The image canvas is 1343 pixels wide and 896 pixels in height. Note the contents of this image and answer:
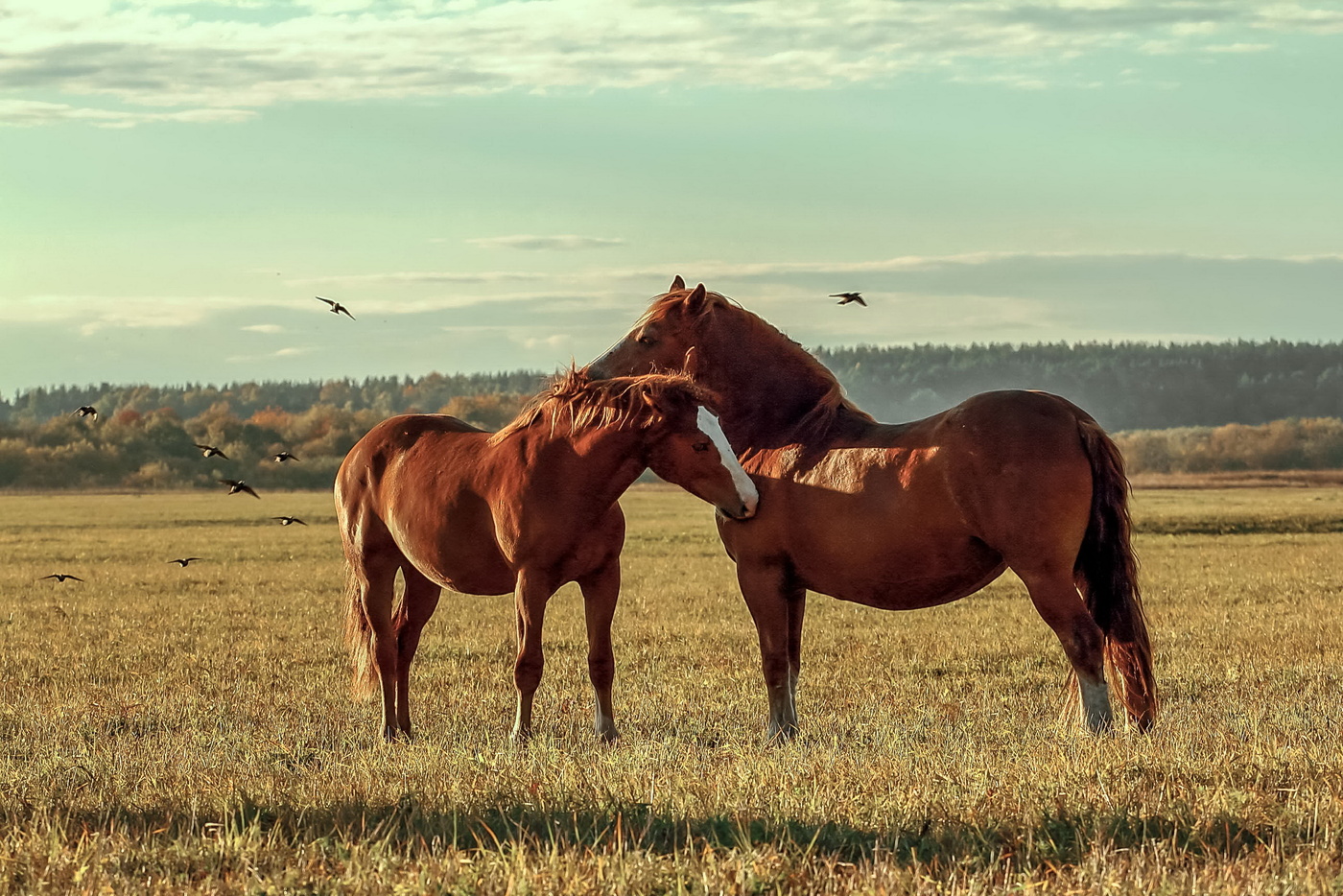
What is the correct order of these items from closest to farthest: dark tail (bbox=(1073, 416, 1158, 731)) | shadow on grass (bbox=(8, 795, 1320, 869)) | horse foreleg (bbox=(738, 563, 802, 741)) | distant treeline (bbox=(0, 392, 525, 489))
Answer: shadow on grass (bbox=(8, 795, 1320, 869))
dark tail (bbox=(1073, 416, 1158, 731))
horse foreleg (bbox=(738, 563, 802, 741))
distant treeline (bbox=(0, 392, 525, 489))

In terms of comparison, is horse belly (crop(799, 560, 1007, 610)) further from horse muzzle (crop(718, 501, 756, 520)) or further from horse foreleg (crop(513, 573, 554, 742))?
horse foreleg (crop(513, 573, 554, 742))

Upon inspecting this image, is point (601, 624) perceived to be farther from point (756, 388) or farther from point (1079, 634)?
point (1079, 634)

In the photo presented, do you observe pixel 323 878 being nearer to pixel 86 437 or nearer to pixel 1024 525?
pixel 1024 525

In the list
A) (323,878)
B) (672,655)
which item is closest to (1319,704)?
(672,655)

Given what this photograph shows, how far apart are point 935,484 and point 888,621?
386 inches

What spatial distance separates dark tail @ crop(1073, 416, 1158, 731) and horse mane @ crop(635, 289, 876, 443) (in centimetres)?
155

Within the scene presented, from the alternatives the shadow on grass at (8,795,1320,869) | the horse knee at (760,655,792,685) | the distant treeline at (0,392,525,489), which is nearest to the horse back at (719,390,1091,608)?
the horse knee at (760,655,792,685)

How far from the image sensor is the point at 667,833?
554cm

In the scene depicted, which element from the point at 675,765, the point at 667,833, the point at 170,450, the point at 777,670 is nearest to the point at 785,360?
the point at 777,670

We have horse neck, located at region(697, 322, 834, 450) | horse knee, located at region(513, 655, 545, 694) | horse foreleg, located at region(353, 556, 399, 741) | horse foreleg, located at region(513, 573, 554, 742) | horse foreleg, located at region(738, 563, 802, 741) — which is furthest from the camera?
horse foreleg, located at region(353, 556, 399, 741)

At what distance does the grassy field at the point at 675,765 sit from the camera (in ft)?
16.1

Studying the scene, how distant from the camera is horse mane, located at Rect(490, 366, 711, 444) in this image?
792cm

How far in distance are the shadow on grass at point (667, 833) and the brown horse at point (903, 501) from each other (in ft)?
7.31

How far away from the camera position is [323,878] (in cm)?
475
